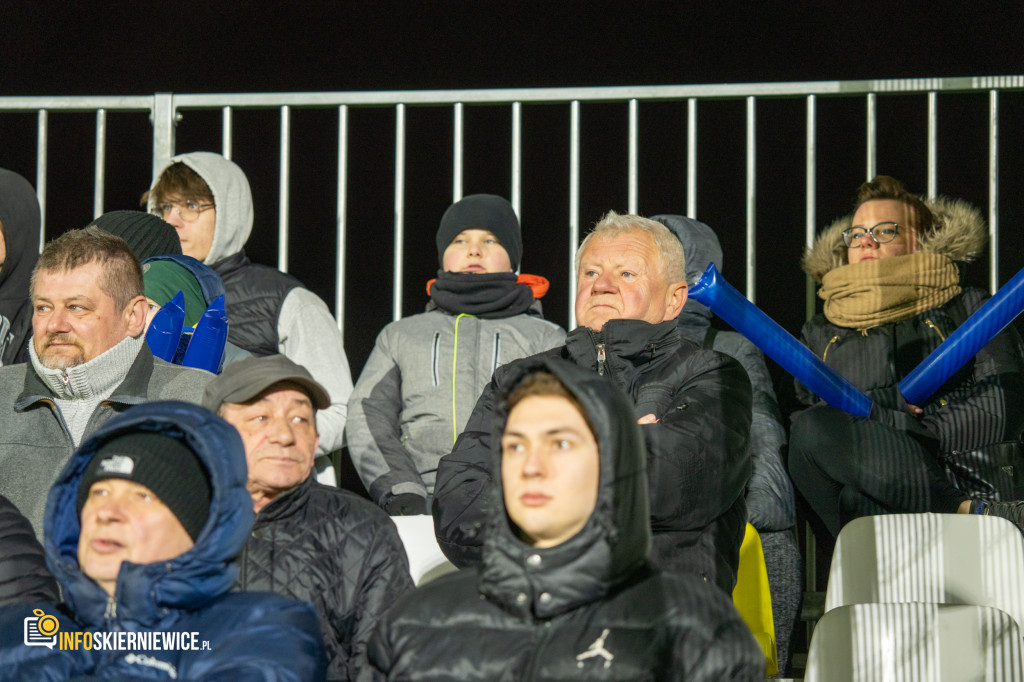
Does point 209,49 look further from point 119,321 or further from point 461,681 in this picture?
point 461,681

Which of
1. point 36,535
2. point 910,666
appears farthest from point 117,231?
point 910,666

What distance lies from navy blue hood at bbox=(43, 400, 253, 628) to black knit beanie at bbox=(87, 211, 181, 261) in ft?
5.06

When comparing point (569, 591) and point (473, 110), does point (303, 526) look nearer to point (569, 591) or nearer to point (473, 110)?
point (569, 591)

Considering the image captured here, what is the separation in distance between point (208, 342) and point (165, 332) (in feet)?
0.41

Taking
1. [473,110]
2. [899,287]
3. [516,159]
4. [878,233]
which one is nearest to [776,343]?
[899,287]

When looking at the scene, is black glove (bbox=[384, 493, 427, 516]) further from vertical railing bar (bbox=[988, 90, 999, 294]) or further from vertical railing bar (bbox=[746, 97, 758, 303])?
vertical railing bar (bbox=[988, 90, 999, 294])

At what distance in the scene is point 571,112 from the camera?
4.76 m

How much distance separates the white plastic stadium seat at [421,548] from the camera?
10.8 ft

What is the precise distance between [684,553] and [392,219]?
10.6 feet

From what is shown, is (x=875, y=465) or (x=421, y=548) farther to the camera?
(x=875, y=465)

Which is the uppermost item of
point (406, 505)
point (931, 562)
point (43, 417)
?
point (43, 417)

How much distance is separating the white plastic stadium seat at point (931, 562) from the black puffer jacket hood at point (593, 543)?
979 mm

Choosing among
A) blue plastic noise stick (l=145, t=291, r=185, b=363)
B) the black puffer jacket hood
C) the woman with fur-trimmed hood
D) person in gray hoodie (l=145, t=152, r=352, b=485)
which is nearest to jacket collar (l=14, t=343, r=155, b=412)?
blue plastic noise stick (l=145, t=291, r=185, b=363)

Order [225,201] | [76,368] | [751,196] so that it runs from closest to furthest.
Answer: [76,368] → [225,201] → [751,196]
